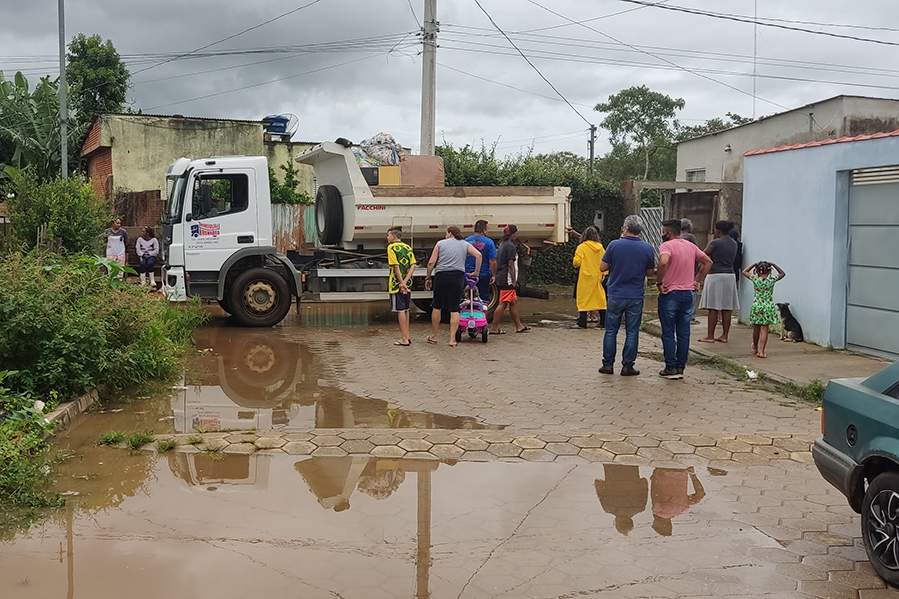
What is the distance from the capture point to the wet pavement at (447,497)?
13.5 ft

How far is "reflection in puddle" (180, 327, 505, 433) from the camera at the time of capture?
716 cm

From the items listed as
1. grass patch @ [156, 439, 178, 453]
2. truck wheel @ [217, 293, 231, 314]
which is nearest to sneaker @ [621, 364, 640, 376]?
grass patch @ [156, 439, 178, 453]

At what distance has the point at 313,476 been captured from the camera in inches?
223

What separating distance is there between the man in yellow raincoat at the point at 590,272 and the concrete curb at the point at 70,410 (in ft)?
24.0

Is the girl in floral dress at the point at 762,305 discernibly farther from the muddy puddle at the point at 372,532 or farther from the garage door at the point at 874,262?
the muddy puddle at the point at 372,532

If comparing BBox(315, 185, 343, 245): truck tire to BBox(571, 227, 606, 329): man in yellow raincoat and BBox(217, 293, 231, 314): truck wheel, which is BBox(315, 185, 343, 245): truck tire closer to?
BBox(217, 293, 231, 314): truck wheel

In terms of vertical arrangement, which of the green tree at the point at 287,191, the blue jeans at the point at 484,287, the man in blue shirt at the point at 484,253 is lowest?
the blue jeans at the point at 484,287

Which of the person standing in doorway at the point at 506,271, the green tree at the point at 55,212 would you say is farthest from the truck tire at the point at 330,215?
the green tree at the point at 55,212

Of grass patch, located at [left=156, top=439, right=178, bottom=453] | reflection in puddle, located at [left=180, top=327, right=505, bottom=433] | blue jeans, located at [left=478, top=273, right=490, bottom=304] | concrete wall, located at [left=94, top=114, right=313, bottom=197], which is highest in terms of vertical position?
concrete wall, located at [left=94, top=114, right=313, bottom=197]

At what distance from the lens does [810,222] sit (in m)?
11.3

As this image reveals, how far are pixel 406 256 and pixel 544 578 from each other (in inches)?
299

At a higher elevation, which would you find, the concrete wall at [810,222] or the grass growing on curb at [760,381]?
the concrete wall at [810,222]

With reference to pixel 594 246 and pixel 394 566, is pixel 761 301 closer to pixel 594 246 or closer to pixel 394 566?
pixel 594 246

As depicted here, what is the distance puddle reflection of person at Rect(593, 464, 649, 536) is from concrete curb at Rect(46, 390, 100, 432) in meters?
4.24
